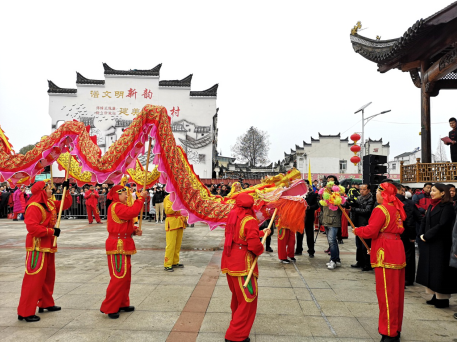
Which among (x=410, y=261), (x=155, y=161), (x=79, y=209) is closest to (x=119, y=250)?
(x=155, y=161)

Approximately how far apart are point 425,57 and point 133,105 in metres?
25.7

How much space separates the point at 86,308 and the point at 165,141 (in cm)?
249

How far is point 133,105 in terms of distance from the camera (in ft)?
99.1

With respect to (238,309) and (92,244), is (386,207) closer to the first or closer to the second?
(238,309)

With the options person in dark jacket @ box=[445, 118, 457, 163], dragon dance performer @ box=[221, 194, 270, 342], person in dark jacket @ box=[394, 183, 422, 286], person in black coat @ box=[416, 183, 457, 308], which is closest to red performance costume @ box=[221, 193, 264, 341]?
dragon dance performer @ box=[221, 194, 270, 342]

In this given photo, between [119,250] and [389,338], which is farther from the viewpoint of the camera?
[119,250]

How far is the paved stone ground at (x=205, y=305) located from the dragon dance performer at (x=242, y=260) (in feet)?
1.04

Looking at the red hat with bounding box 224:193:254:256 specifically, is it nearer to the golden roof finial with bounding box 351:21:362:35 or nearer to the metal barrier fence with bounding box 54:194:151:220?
the golden roof finial with bounding box 351:21:362:35

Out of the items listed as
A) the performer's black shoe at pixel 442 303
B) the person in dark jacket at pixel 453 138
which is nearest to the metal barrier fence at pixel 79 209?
the person in dark jacket at pixel 453 138

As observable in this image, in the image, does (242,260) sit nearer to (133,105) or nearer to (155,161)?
(155,161)

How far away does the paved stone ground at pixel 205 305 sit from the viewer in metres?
3.43

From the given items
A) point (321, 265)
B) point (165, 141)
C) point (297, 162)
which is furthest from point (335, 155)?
point (165, 141)

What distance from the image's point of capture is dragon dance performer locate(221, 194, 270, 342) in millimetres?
3135

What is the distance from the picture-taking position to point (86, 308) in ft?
13.5
